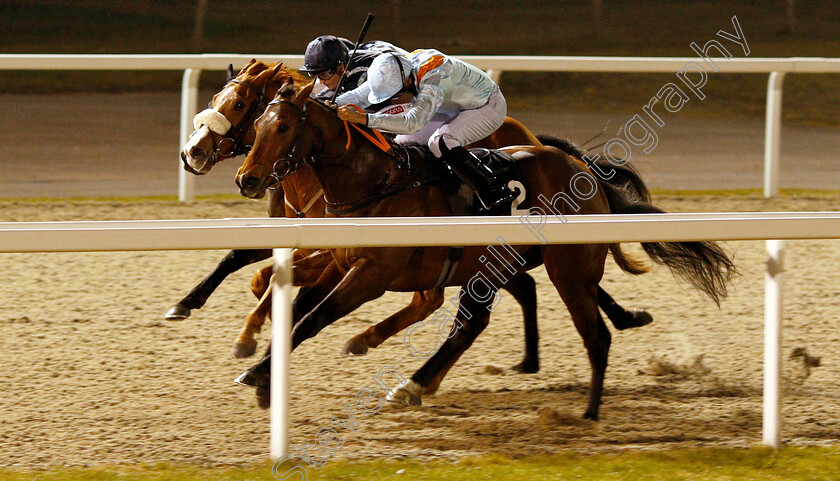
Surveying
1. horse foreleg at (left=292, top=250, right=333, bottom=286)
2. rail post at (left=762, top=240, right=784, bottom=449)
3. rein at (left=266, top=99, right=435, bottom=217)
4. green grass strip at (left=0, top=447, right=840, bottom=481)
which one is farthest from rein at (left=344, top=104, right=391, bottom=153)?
rail post at (left=762, top=240, right=784, bottom=449)

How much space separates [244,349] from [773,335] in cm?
202

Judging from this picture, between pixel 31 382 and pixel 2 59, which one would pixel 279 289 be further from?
pixel 2 59

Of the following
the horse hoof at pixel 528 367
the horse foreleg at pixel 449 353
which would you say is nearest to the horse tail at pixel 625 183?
the horse hoof at pixel 528 367

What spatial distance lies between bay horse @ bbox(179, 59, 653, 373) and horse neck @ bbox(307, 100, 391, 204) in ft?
0.72

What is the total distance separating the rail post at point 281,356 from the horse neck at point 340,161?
110cm

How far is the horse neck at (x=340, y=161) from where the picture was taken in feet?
13.8

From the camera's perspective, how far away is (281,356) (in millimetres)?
3145

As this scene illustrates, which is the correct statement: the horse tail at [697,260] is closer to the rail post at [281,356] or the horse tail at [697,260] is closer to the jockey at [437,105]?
the jockey at [437,105]

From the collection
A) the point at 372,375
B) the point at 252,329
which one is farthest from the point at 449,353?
the point at 252,329

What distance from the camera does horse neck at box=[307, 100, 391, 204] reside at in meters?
4.21

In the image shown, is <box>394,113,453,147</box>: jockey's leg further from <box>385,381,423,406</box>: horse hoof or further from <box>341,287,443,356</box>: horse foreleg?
<box>385,381,423,406</box>: horse hoof

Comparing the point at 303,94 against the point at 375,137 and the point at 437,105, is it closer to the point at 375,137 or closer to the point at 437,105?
the point at 375,137

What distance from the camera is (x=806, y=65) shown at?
8305mm

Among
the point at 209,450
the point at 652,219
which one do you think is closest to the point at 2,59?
the point at 209,450
